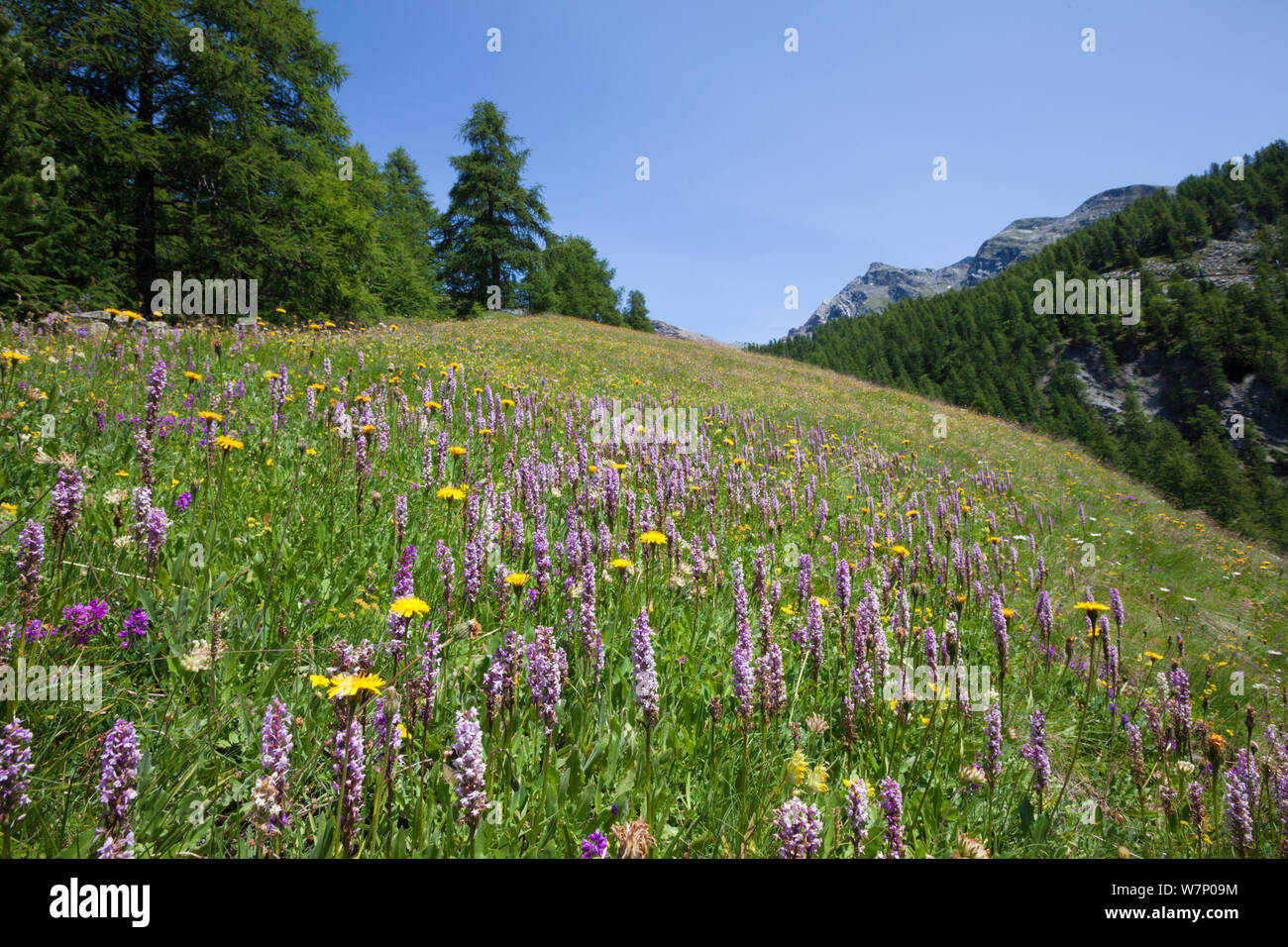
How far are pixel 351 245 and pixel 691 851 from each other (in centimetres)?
2909

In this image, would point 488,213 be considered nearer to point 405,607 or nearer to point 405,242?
point 405,242

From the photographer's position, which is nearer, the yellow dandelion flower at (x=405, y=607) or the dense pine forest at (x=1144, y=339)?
the yellow dandelion flower at (x=405, y=607)

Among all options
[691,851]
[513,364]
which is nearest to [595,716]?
[691,851]

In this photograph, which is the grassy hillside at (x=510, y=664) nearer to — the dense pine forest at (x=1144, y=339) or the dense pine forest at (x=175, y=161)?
the dense pine forest at (x=175, y=161)

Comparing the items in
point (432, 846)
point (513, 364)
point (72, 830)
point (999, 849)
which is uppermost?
point (513, 364)

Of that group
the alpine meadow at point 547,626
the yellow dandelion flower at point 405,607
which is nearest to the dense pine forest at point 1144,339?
the alpine meadow at point 547,626

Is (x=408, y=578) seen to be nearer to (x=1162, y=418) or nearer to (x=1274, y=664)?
(x=1274, y=664)

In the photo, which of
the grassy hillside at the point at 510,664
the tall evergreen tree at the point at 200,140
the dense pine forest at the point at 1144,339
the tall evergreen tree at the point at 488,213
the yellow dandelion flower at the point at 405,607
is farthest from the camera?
the dense pine forest at the point at 1144,339

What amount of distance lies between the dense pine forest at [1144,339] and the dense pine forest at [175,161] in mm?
73447

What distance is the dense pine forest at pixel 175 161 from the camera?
1577cm

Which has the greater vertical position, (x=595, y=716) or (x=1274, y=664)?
(x=595, y=716)

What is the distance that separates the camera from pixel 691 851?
6.29 ft

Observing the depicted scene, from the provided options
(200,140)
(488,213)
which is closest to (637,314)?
(488,213)
